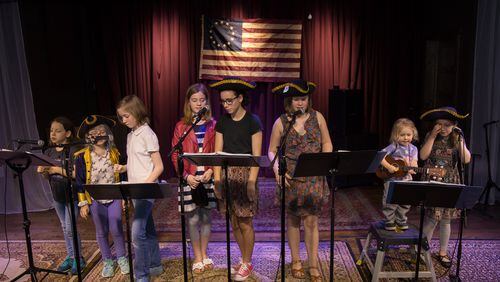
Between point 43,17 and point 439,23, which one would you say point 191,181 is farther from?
point 439,23

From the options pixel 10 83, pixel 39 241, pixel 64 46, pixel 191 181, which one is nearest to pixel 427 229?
pixel 191 181

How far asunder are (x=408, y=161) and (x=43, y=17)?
5.17 metres

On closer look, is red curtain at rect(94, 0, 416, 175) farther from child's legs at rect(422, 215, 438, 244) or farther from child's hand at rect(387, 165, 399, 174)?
child's hand at rect(387, 165, 399, 174)

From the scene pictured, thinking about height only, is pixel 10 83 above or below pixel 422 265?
above

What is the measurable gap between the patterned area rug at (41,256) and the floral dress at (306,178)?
2101 mm

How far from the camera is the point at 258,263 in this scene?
3904 mm

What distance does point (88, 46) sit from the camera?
A: 677 cm

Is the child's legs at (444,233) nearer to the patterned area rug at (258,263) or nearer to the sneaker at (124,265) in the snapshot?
the patterned area rug at (258,263)

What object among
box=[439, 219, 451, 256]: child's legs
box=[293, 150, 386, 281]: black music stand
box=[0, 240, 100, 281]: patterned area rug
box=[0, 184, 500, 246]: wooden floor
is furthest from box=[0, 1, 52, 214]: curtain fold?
box=[439, 219, 451, 256]: child's legs

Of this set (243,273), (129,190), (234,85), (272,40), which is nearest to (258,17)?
(272,40)

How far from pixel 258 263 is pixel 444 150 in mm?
1954

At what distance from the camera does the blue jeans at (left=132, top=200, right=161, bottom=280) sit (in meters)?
3.24

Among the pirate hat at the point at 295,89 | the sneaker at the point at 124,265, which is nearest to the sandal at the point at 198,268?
the sneaker at the point at 124,265

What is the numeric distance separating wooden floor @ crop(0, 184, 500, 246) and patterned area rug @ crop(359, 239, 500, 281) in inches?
10.7
